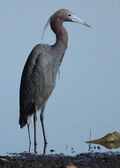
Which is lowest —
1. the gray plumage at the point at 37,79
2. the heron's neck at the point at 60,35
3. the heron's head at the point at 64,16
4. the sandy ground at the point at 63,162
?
the sandy ground at the point at 63,162

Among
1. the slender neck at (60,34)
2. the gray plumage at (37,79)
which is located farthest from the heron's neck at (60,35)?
the gray plumage at (37,79)

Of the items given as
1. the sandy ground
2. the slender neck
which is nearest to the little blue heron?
the slender neck

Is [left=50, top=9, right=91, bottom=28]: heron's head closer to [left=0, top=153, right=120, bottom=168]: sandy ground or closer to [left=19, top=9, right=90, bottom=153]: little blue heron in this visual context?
[left=19, top=9, right=90, bottom=153]: little blue heron

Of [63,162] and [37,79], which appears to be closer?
[63,162]

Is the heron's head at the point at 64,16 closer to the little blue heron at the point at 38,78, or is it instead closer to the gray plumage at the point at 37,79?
the little blue heron at the point at 38,78

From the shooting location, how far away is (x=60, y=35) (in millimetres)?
12875

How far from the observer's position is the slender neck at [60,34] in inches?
506

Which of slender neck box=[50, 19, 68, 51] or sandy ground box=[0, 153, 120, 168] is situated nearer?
sandy ground box=[0, 153, 120, 168]

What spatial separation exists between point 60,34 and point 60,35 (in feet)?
0.06

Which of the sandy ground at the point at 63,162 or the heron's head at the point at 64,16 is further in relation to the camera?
the heron's head at the point at 64,16

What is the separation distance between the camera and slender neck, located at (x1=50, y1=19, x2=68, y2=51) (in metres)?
12.9

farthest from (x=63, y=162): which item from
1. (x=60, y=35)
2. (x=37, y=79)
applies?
(x=60, y=35)

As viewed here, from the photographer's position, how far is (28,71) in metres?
12.3

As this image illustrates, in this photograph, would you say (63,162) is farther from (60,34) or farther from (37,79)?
(60,34)
